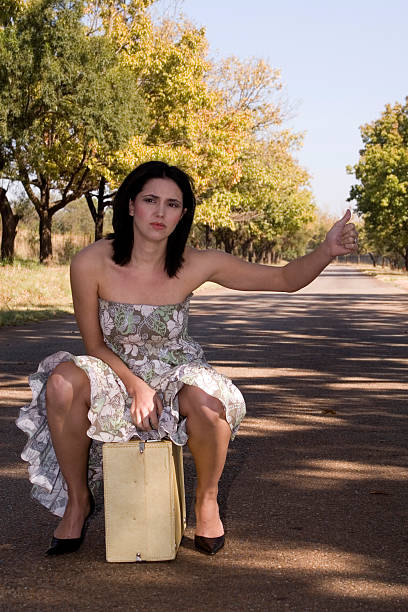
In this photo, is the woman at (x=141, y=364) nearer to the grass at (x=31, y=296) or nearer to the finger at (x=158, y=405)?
the finger at (x=158, y=405)

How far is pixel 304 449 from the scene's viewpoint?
579 cm

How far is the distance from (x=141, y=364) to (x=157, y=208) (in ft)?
2.23

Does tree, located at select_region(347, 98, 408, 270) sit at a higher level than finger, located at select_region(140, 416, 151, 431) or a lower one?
higher

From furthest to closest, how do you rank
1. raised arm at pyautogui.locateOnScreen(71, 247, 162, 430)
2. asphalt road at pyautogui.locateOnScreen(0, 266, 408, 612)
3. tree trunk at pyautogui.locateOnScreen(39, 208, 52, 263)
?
tree trunk at pyautogui.locateOnScreen(39, 208, 52, 263) < raised arm at pyautogui.locateOnScreen(71, 247, 162, 430) < asphalt road at pyautogui.locateOnScreen(0, 266, 408, 612)

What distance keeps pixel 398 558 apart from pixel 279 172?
52.8 meters

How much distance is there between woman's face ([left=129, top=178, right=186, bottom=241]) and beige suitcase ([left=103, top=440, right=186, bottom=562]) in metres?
0.96

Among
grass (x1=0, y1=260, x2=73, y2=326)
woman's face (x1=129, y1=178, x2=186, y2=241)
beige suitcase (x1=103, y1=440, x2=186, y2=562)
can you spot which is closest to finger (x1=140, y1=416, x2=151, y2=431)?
beige suitcase (x1=103, y1=440, x2=186, y2=562)

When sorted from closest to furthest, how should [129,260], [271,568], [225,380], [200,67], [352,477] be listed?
[271,568] < [225,380] < [129,260] < [352,477] < [200,67]

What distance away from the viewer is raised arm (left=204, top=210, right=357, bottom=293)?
410 cm

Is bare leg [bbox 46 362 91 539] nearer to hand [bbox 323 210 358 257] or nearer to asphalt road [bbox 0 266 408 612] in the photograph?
asphalt road [bbox 0 266 408 612]

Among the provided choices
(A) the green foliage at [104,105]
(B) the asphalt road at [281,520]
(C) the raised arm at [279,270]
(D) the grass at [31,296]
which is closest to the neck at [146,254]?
(C) the raised arm at [279,270]

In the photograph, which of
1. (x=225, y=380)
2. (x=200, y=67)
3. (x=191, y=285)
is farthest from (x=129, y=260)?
(x=200, y=67)

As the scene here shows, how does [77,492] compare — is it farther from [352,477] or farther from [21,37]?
[21,37]

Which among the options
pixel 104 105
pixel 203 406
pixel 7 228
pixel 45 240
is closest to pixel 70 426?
pixel 203 406
